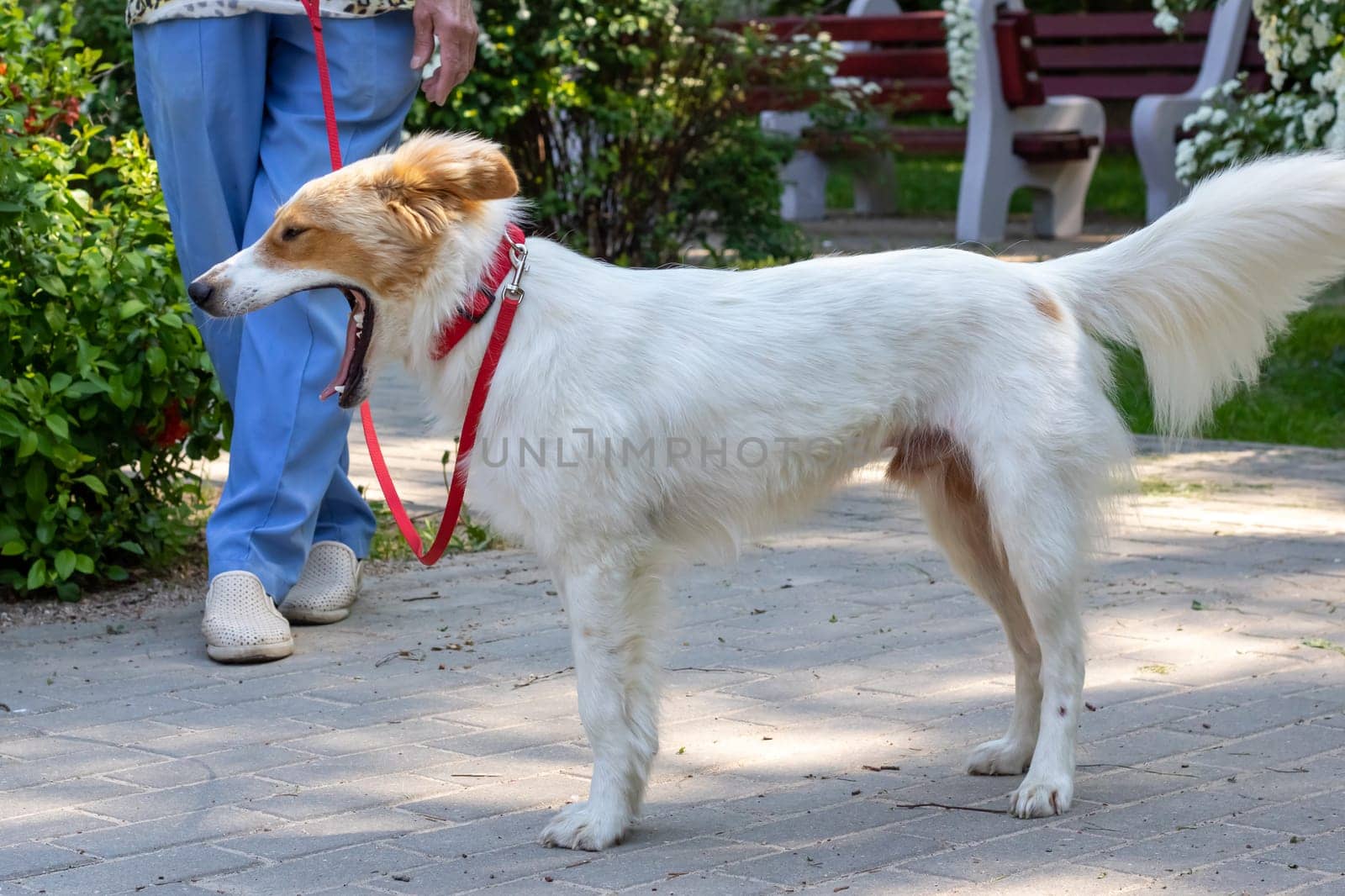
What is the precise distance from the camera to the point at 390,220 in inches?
127

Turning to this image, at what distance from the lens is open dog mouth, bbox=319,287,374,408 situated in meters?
3.37

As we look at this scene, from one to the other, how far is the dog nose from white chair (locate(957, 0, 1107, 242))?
31.8ft

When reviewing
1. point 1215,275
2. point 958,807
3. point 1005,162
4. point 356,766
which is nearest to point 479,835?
point 356,766

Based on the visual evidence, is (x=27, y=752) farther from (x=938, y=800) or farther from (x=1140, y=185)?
(x=1140, y=185)

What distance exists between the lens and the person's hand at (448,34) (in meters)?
4.28

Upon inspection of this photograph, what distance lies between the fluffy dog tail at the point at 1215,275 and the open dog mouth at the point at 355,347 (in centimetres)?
147

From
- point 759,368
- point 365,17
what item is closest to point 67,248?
point 365,17

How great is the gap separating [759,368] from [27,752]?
1.94m

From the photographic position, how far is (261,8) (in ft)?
14.6

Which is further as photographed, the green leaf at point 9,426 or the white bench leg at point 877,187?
the white bench leg at point 877,187

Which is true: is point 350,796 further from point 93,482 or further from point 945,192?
point 945,192

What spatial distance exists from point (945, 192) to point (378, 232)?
13572 millimetres

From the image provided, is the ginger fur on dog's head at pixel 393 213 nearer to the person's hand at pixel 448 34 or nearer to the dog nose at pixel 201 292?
the dog nose at pixel 201 292

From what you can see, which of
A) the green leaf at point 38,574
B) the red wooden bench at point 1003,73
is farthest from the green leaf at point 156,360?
the red wooden bench at point 1003,73
